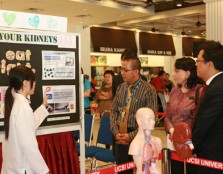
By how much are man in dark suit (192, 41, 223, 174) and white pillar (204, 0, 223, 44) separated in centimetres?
594

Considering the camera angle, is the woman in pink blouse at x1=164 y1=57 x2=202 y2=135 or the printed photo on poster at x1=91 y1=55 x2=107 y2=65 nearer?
the woman in pink blouse at x1=164 y1=57 x2=202 y2=135

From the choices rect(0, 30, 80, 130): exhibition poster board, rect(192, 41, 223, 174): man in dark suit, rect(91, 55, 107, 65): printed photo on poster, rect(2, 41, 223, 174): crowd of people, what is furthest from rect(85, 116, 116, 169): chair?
rect(91, 55, 107, 65): printed photo on poster

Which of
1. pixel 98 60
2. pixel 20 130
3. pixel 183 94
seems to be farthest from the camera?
pixel 98 60

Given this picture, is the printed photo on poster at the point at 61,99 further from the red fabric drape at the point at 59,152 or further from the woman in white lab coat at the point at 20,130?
the woman in white lab coat at the point at 20,130

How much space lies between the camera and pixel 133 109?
3.25 meters

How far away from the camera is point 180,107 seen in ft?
11.1

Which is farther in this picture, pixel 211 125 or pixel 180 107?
pixel 180 107

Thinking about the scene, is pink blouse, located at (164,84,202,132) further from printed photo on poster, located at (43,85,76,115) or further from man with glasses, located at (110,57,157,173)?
printed photo on poster, located at (43,85,76,115)

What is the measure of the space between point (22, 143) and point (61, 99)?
1038 mm

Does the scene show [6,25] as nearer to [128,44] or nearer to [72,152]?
[72,152]

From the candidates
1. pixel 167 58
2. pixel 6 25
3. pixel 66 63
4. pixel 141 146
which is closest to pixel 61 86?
pixel 66 63

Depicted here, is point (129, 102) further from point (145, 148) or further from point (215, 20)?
point (215, 20)

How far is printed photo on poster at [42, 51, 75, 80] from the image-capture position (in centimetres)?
350

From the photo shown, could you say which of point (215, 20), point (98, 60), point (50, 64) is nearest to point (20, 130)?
point (50, 64)
